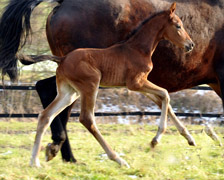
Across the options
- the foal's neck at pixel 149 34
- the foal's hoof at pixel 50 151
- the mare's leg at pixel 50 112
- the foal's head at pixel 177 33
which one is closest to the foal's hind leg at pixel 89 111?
the mare's leg at pixel 50 112

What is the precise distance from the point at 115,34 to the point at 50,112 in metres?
1.22

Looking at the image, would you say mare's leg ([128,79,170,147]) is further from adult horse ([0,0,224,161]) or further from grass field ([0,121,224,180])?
adult horse ([0,0,224,161])

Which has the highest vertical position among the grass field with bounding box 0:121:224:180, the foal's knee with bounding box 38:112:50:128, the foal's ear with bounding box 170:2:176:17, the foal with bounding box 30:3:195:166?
the foal's ear with bounding box 170:2:176:17

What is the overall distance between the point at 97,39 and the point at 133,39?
440mm

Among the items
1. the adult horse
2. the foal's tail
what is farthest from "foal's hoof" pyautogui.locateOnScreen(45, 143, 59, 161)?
the foal's tail

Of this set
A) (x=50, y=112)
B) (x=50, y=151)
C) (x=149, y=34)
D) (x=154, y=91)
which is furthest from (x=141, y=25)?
(x=50, y=151)

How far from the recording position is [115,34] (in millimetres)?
5195

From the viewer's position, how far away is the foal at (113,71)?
15.0 ft

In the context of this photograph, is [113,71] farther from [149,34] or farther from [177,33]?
[177,33]

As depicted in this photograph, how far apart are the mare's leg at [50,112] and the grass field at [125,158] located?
0.55 ft

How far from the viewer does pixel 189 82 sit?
5.71 metres

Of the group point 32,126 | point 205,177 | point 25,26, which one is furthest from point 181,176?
point 32,126

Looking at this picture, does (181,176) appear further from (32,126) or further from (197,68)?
(32,126)

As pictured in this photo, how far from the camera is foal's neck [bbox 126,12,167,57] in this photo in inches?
195
